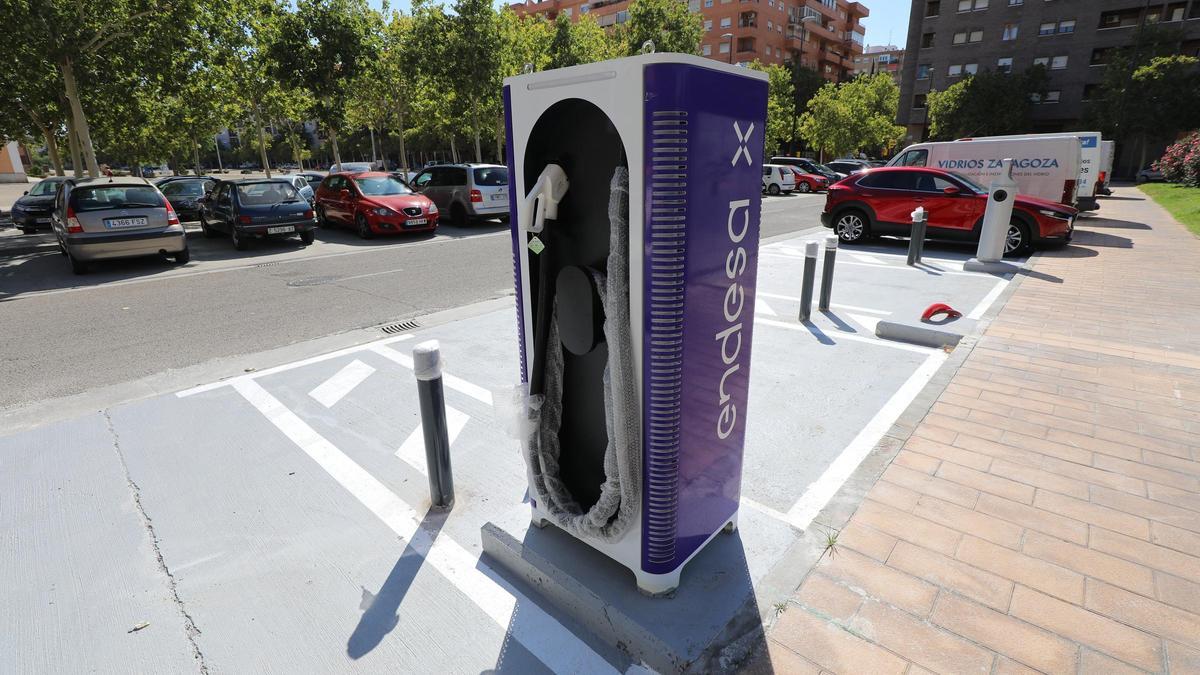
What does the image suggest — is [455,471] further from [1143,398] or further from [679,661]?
[1143,398]

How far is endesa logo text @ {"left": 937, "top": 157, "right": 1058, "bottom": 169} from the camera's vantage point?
12547 millimetres

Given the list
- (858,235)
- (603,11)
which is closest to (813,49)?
(603,11)

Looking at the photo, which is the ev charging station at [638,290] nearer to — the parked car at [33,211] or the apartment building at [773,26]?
the parked car at [33,211]

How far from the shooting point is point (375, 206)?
45.5ft

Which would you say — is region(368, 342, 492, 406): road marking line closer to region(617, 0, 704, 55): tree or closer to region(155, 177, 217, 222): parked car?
region(155, 177, 217, 222): parked car

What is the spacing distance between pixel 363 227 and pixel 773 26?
2498 inches

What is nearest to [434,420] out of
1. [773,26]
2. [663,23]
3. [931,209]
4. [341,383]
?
[341,383]

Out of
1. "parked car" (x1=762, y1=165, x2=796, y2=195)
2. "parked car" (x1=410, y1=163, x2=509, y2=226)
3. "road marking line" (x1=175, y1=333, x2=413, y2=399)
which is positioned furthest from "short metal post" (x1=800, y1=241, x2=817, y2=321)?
"parked car" (x1=762, y1=165, x2=796, y2=195)

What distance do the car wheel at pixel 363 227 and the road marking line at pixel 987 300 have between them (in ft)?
41.4

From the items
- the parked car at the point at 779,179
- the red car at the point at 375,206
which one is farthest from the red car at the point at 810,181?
the red car at the point at 375,206

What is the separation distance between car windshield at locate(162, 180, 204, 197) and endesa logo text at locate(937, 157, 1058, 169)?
21.7 m

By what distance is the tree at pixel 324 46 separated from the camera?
17281 mm

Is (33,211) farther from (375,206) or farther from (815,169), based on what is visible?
(815,169)

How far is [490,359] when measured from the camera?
5449mm
